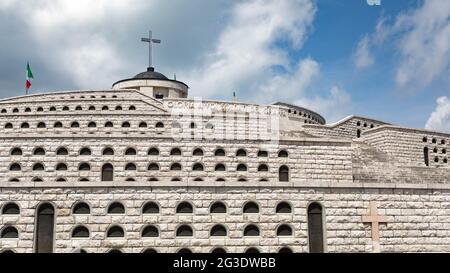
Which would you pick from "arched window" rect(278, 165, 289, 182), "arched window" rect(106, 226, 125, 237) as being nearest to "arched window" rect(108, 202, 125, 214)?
"arched window" rect(106, 226, 125, 237)

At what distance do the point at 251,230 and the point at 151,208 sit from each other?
3496 millimetres

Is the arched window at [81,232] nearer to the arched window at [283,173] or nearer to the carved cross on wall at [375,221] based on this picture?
the carved cross on wall at [375,221]

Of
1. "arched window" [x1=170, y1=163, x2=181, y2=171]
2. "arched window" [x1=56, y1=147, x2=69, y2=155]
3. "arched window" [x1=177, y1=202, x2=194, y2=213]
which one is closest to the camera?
"arched window" [x1=177, y1=202, x2=194, y2=213]

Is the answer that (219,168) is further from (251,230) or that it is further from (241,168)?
(251,230)

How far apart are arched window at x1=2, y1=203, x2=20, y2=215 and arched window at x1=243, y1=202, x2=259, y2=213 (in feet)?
25.2

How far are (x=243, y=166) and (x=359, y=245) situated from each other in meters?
9.68

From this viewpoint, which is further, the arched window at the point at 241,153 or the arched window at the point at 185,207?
→ the arched window at the point at 241,153

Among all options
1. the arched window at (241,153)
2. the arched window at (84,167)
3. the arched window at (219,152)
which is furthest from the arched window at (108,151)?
the arched window at (241,153)

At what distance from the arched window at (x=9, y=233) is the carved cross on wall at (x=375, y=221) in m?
11.8

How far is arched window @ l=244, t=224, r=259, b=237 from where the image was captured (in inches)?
683

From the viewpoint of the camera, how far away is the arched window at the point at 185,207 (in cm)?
1733

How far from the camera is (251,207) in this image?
17594 mm

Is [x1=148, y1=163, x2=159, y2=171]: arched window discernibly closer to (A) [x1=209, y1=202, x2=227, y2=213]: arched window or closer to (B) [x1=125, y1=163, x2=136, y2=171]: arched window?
(B) [x1=125, y1=163, x2=136, y2=171]: arched window
